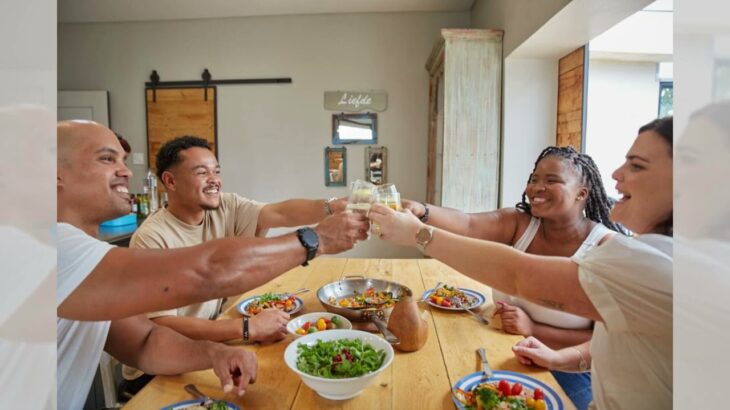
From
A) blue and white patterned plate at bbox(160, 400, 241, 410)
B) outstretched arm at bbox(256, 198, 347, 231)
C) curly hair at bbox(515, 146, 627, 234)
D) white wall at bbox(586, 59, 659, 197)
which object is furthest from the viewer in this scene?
white wall at bbox(586, 59, 659, 197)

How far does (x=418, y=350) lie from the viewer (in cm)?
137

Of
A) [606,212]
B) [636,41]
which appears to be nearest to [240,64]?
[636,41]

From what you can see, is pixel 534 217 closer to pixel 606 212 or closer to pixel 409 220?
pixel 606 212

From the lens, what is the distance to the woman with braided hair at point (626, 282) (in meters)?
0.89

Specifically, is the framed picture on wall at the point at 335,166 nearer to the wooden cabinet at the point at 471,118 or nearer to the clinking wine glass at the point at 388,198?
the wooden cabinet at the point at 471,118

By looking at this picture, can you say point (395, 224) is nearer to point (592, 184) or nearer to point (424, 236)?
point (424, 236)

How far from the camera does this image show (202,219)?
7.09 ft

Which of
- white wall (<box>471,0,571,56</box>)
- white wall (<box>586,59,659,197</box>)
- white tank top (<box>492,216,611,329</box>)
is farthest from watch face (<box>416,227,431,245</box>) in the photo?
white wall (<box>586,59,659,197</box>)

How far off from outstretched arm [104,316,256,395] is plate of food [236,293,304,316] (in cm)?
41

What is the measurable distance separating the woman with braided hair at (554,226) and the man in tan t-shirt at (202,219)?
749mm

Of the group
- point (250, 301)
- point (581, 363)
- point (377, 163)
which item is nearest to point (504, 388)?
point (581, 363)

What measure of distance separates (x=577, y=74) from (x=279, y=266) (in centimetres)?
256

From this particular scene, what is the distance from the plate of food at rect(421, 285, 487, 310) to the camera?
1.75 meters

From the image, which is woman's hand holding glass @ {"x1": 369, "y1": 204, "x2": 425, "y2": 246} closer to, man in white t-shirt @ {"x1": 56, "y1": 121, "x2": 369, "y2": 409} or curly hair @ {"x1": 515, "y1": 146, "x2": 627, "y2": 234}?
man in white t-shirt @ {"x1": 56, "y1": 121, "x2": 369, "y2": 409}
